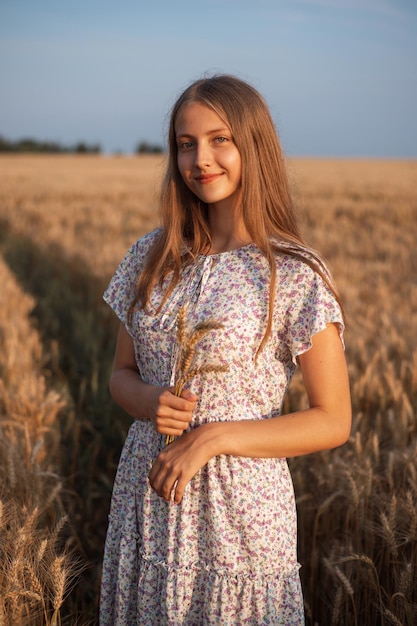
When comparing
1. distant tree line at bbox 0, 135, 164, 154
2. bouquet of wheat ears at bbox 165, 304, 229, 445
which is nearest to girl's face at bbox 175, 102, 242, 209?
bouquet of wheat ears at bbox 165, 304, 229, 445

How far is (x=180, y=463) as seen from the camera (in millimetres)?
1562

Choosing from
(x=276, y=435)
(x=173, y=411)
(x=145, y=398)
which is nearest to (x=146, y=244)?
(x=145, y=398)

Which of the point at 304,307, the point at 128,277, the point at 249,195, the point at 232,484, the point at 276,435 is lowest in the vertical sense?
the point at 232,484

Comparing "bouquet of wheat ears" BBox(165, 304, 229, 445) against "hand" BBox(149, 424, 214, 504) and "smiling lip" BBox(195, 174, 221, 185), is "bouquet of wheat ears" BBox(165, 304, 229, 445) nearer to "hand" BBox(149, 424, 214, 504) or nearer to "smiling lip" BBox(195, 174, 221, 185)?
"hand" BBox(149, 424, 214, 504)

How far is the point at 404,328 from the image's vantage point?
202 inches

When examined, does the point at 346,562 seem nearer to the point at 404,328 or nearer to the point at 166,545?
the point at 166,545

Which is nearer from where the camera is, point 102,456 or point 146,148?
point 102,456

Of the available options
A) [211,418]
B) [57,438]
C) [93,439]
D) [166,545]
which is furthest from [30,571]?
[93,439]

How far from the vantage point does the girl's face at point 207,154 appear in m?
1.73

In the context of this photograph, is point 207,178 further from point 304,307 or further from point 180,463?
point 180,463

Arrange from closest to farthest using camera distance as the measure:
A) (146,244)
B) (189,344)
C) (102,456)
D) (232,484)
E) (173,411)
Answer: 1. (189,344)
2. (173,411)
3. (232,484)
4. (146,244)
5. (102,456)

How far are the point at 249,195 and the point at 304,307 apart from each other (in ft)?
1.12

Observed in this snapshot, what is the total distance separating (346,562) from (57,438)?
4.64 feet

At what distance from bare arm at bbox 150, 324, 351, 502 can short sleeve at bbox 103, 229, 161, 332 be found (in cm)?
53
